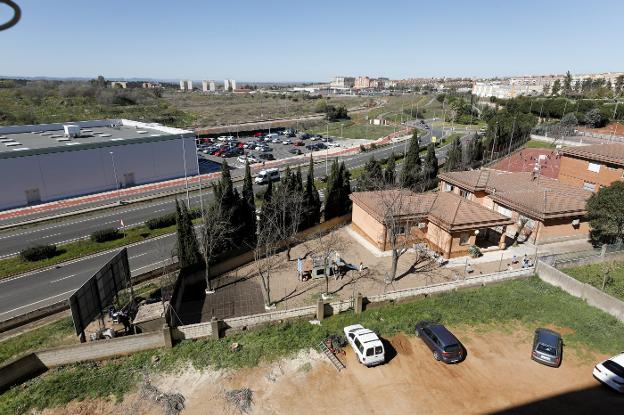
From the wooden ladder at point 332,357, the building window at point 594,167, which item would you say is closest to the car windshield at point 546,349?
the wooden ladder at point 332,357

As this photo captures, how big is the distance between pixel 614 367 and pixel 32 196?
2376 inches

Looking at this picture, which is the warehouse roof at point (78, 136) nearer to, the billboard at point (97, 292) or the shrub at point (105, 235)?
the shrub at point (105, 235)

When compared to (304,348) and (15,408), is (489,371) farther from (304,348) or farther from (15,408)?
(15,408)

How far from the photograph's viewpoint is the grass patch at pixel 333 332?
1603 cm

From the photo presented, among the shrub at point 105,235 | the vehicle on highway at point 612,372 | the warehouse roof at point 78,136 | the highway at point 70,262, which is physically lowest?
the highway at point 70,262

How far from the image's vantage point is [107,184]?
54.5 meters

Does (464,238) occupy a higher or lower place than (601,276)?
higher

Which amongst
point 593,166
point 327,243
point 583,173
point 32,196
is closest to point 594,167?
point 593,166

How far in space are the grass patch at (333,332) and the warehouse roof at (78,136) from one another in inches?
1660

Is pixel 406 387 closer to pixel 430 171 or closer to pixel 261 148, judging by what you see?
pixel 430 171

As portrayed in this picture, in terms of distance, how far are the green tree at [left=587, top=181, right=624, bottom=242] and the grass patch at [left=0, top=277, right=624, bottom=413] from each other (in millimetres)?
8083

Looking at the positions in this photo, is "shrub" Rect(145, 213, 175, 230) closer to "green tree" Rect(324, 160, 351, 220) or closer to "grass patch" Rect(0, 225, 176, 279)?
"grass patch" Rect(0, 225, 176, 279)

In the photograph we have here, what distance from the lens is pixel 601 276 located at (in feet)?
80.4

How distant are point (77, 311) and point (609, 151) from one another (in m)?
46.5
